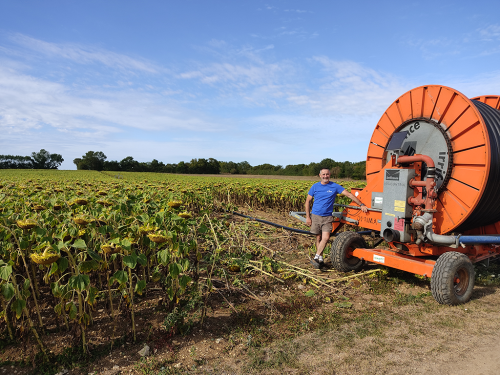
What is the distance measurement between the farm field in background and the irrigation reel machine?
531mm

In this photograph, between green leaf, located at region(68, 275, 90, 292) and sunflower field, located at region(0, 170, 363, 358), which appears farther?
sunflower field, located at region(0, 170, 363, 358)

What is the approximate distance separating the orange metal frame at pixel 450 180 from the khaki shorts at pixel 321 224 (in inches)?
24.2

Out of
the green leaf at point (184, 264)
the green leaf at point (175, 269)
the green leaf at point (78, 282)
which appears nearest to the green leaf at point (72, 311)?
the green leaf at point (78, 282)

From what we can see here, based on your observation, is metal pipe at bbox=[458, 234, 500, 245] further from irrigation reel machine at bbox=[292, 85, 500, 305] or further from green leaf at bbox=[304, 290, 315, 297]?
green leaf at bbox=[304, 290, 315, 297]

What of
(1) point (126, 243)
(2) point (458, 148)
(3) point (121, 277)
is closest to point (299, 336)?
(3) point (121, 277)

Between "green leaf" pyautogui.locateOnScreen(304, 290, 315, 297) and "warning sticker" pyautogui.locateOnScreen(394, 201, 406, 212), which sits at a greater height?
"warning sticker" pyautogui.locateOnScreen(394, 201, 406, 212)

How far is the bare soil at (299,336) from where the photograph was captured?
9.80 ft

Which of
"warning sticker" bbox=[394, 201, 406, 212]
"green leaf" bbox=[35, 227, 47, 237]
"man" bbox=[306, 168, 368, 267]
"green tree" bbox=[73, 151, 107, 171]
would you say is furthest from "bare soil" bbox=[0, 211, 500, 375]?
"green tree" bbox=[73, 151, 107, 171]

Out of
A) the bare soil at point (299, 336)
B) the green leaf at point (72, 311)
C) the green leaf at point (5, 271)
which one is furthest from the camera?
the bare soil at point (299, 336)

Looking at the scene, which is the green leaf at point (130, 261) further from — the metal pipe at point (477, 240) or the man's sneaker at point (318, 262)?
the metal pipe at point (477, 240)

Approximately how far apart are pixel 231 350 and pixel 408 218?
325 centimetres

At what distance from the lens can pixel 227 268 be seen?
17.6 feet

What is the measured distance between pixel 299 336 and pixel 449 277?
2292 millimetres

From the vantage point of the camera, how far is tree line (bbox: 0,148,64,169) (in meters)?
69.8
